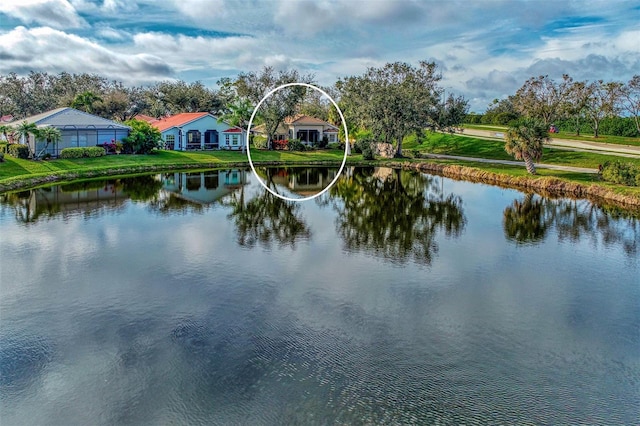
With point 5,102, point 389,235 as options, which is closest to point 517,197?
point 389,235

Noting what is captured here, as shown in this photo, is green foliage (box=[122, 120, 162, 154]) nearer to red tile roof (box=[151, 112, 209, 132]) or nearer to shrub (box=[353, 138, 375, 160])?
red tile roof (box=[151, 112, 209, 132])

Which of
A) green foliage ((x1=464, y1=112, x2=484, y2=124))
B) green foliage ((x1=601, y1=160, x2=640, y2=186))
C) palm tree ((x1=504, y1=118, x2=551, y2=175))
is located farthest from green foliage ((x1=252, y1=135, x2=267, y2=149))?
green foliage ((x1=464, y1=112, x2=484, y2=124))

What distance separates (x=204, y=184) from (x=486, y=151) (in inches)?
1269

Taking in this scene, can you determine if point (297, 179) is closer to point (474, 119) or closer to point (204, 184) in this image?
point (204, 184)

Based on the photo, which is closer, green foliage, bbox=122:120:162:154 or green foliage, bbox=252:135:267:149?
green foliage, bbox=122:120:162:154

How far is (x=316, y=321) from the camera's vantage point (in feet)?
40.7

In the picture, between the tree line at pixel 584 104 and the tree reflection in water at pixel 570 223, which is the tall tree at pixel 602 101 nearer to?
the tree line at pixel 584 104

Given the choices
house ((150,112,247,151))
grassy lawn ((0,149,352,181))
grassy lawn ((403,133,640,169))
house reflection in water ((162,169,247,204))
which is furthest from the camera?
house ((150,112,247,151))

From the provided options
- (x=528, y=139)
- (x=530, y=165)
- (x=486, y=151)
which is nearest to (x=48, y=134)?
(x=528, y=139)

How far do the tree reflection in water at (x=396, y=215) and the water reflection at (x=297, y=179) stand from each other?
163 cm

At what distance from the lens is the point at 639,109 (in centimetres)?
5594

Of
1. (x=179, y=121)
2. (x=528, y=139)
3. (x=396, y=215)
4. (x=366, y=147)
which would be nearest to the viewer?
(x=396, y=215)

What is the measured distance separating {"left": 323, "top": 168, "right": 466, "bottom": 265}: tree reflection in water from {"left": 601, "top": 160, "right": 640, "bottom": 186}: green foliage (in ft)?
33.9

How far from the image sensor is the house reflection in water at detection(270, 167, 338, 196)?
35.4 metres
